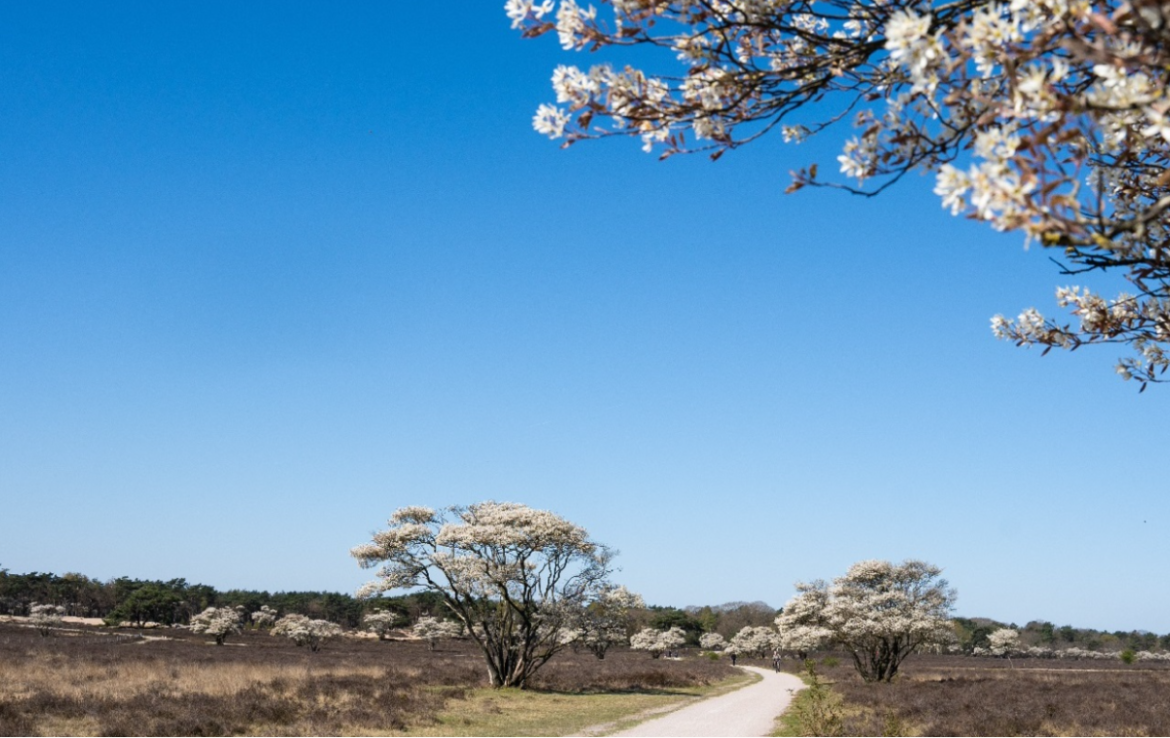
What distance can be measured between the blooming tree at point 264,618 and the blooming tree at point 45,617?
827 inches

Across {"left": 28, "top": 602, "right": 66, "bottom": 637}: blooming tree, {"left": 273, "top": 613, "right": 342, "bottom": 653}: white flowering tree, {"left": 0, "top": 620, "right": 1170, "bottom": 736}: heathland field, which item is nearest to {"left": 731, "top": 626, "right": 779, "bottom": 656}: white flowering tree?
{"left": 273, "top": 613, "right": 342, "bottom": 653}: white flowering tree

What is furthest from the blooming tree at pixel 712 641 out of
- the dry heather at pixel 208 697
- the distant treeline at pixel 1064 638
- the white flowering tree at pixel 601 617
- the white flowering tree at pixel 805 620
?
the white flowering tree at pixel 601 617

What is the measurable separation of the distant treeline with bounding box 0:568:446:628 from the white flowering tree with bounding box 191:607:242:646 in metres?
15.0

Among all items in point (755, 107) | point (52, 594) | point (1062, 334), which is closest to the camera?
point (755, 107)

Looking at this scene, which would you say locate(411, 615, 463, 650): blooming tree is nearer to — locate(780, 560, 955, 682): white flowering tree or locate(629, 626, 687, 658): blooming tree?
locate(629, 626, 687, 658): blooming tree

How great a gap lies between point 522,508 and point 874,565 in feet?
63.1

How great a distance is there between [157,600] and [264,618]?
1279 cm

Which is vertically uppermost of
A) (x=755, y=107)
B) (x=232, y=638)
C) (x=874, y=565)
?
(x=755, y=107)

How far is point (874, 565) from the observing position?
38.5 metres

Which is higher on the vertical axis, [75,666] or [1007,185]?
[1007,185]

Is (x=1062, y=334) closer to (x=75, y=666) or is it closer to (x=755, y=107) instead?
(x=755, y=107)

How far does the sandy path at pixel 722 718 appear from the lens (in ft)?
61.3

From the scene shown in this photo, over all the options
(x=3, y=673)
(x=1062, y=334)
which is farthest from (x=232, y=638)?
(x=1062, y=334)

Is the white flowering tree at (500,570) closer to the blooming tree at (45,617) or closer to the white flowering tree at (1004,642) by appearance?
the blooming tree at (45,617)
